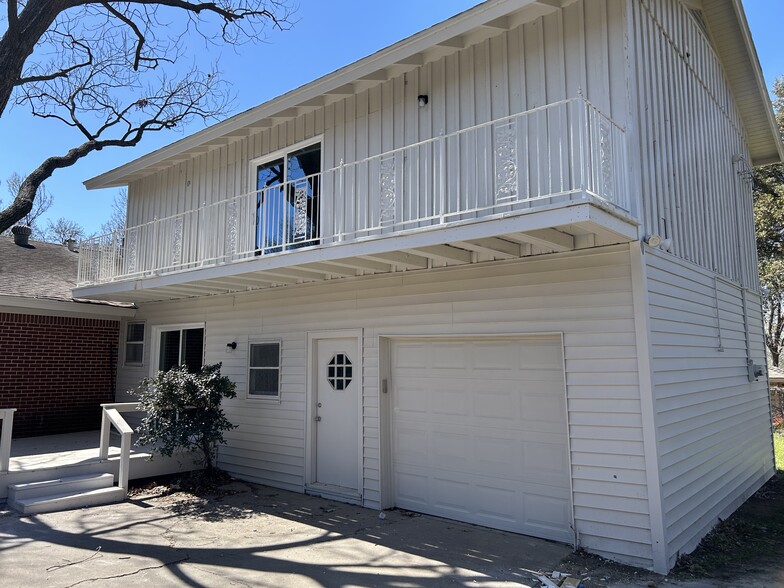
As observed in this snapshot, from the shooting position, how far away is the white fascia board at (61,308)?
1067 centimetres

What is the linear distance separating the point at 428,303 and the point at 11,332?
9.09 metres

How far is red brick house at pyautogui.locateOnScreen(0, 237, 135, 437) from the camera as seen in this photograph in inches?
429

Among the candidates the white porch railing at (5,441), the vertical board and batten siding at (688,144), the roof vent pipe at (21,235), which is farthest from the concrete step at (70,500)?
the roof vent pipe at (21,235)

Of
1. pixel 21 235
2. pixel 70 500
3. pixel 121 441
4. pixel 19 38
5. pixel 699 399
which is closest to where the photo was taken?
pixel 699 399

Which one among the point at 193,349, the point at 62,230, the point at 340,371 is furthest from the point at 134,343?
the point at 62,230

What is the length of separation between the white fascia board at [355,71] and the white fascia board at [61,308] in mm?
3178

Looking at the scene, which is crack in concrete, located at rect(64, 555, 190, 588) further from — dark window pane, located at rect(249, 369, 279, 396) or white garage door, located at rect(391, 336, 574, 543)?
dark window pane, located at rect(249, 369, 279, 396)

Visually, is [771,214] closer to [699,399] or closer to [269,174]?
[699,399]

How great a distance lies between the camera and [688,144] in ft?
24.6

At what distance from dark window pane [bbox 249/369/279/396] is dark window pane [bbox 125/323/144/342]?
4297mm

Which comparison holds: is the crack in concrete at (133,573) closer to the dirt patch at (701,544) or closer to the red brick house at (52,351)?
the dirt patch at (701,544)

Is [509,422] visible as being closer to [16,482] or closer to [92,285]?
[16,482]

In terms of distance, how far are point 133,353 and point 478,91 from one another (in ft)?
32.1

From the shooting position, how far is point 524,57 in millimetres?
6449
